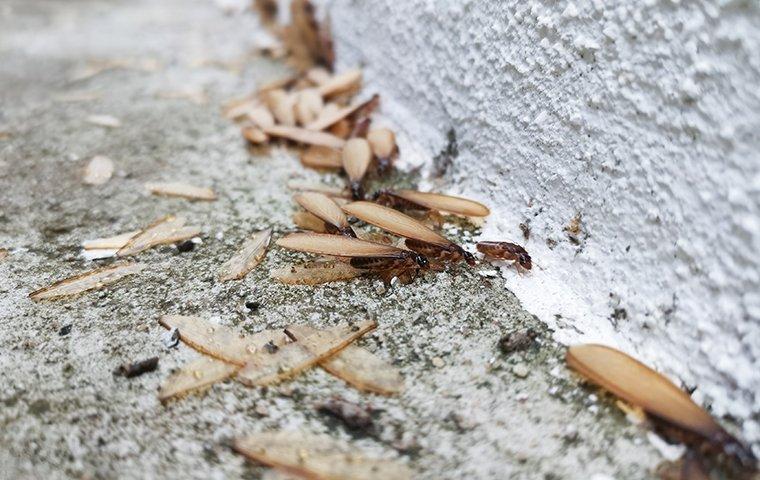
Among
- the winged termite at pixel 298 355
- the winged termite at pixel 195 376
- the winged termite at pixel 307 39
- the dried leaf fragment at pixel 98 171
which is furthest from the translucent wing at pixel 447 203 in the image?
the winged termite at pixel 307 39

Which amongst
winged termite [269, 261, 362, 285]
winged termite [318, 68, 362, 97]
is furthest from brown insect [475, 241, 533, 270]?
winged termite [318, 68, 362, 97]

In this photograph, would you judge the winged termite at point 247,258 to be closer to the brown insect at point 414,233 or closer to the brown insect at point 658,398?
the brown insect at point 414,233

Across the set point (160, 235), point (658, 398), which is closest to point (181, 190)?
point (160, 235)

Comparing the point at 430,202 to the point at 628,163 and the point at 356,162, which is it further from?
the point at 628,163

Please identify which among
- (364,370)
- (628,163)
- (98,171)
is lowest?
(98,171)

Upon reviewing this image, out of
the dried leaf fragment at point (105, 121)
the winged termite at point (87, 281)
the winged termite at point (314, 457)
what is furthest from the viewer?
the dried leaf fragment at point (105, 121)
